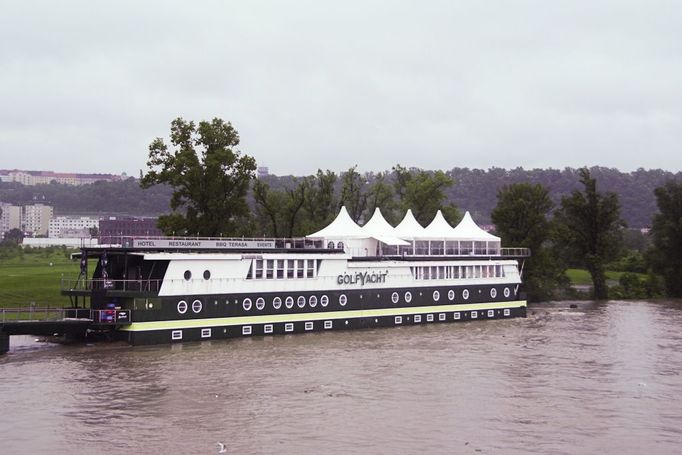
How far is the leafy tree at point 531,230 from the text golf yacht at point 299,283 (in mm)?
16802

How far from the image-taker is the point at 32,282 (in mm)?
59188

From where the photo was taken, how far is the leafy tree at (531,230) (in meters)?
74.4

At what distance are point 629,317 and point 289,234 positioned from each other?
103 ft

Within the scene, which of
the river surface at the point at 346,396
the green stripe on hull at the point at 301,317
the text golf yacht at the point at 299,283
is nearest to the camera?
the river surface at the point at 346,396

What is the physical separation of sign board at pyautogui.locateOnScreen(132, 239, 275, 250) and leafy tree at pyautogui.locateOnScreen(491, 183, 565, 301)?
36.6 metres

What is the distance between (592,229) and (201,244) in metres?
51.2

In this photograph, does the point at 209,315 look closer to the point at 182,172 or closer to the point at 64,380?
the point at 64,380

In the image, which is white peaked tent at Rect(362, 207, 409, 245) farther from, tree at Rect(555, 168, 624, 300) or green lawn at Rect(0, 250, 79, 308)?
tree at Rect(555, 168, 624, 300)

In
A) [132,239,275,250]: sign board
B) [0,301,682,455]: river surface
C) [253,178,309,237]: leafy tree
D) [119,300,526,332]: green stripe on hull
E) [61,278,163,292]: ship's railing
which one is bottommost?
[0,301,682,455]: river surface

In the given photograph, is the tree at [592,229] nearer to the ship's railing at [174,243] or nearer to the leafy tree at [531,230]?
the leafy tree at [531,230]

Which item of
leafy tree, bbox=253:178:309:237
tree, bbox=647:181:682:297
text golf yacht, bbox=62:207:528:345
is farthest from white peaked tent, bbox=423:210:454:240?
tree, bbox=647:181:682:297

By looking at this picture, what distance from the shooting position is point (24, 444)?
23.0 m

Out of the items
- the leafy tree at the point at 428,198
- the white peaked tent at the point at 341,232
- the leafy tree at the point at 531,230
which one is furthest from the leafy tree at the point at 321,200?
the white peaked tent at the point at 341,232

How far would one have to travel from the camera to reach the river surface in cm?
2356
